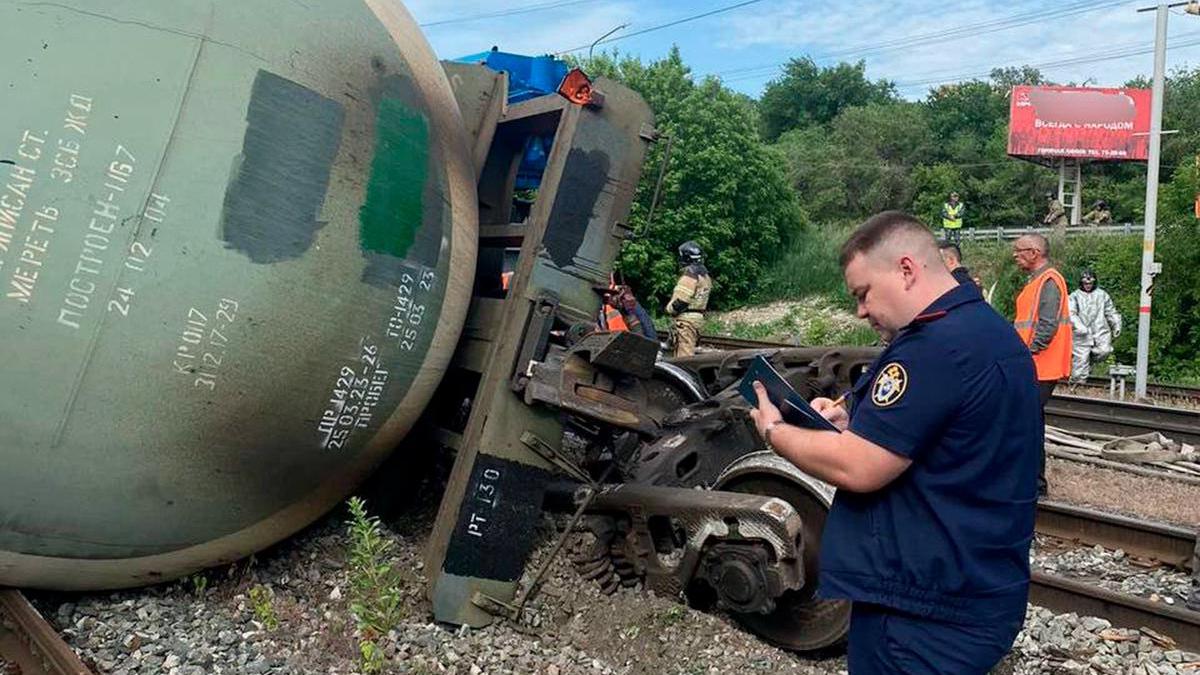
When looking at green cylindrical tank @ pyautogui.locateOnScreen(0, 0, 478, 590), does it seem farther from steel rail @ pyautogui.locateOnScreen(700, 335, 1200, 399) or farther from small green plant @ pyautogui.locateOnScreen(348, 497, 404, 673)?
steel rail @ pyautogui.locateOnScreen(700, 335, 1200, 399)

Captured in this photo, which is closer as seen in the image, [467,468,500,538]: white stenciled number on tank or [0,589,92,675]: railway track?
[0,589,92,675]: railway track

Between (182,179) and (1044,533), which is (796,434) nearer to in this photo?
(182,179)

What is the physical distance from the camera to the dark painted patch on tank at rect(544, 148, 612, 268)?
432cm

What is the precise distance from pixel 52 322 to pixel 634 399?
2.27m

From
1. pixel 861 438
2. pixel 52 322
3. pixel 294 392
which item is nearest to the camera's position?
pixel 861 438

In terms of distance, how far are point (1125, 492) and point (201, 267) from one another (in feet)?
24.1

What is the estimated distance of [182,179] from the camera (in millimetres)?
3307

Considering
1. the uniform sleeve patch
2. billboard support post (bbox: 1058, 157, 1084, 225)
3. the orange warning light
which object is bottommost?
the uniform sleeve patch

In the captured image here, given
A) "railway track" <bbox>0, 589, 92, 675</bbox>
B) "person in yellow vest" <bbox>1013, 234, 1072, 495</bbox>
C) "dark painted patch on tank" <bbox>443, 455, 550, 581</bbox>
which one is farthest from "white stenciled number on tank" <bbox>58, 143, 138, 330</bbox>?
"person in yellow vest" <bbox>1013, 234, 1072, 495</bbox>

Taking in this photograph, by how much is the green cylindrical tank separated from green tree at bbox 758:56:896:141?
78.3 m

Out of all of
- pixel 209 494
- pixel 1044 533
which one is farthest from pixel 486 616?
pixel 1044 533

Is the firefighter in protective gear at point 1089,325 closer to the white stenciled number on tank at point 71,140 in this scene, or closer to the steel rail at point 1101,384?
the steel rail at point 1101,384

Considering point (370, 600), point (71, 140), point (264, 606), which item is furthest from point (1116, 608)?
point (71, 140)

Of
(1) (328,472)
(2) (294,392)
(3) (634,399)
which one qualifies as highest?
(3) (634,399)
